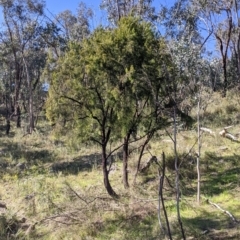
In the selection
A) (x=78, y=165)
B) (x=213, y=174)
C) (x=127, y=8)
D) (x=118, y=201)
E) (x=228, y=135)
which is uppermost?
(x=127, y=8)

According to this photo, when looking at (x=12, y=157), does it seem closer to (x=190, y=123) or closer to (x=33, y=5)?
(x=190, y=123)

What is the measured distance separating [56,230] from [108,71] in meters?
3.84

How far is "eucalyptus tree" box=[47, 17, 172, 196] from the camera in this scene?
8.62m

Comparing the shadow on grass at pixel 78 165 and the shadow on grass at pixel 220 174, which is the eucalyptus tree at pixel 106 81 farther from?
the shadow on grass at pixel 78 165

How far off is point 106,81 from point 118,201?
9.14 ft

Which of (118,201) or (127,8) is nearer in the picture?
(118,201)

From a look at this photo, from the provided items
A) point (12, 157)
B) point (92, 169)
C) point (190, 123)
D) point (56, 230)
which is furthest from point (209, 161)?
point (12, 157)

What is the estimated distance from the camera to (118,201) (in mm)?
7875

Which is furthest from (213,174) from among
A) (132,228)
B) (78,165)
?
(78,165)

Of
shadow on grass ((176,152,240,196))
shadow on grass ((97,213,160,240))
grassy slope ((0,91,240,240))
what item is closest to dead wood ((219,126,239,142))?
grassy slope ((0,91,240,240))

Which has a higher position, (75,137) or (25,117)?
(25,117)

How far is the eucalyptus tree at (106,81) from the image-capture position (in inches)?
340

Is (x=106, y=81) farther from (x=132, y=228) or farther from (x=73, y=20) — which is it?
(x=73, y=20)

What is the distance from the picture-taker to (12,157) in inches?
572
